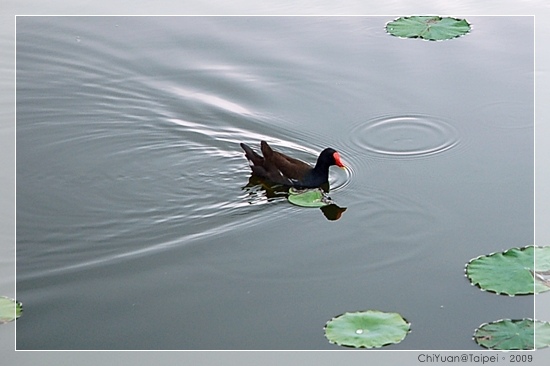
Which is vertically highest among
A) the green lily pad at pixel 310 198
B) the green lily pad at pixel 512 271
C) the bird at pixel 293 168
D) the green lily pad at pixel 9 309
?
the bird at pixel 293 168

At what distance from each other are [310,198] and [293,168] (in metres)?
0.31

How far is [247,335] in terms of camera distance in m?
5.96

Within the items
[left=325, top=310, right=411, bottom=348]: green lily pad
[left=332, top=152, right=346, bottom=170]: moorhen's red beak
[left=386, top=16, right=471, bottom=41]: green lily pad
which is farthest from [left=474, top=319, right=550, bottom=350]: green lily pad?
[left=386, top=16, right=471, bottom=41]: green lily pad

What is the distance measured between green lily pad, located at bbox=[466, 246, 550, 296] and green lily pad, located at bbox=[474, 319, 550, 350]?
0.26 metres

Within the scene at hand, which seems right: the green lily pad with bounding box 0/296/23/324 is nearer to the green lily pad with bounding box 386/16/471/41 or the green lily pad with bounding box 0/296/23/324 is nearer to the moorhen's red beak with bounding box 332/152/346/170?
the moorhen's red beak with bounding box 332/152/346/170

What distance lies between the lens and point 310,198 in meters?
7.65

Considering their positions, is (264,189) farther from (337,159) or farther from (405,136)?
(405,136)

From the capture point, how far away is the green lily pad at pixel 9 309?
19.5 ft

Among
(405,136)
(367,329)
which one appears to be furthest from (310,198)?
(367,329)

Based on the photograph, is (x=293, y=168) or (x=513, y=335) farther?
(x=293, y=168)

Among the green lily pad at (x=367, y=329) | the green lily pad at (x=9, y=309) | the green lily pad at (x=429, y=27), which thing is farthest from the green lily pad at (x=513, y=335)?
the green lily pad at (x=429, y=27)

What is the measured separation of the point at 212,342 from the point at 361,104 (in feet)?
11.3

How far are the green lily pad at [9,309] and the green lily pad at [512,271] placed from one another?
282 cm

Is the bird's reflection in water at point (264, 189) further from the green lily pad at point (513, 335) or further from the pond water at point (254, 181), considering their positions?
the green lily pad at point (513, 335)
